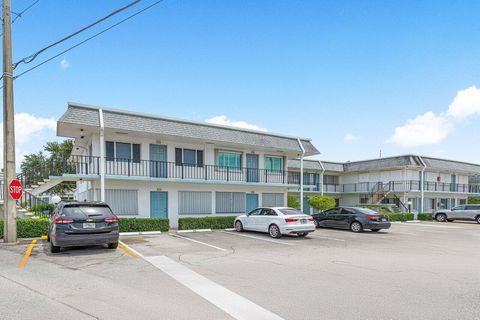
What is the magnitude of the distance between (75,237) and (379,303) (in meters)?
8.23

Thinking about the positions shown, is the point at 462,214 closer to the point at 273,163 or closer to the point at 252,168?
the point at 273,163

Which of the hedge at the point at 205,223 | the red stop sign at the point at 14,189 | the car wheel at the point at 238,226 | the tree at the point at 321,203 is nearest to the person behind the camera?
the red stop sign at the point at 14,189

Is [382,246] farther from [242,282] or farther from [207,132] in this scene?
[207,132]

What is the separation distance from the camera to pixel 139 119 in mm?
17234

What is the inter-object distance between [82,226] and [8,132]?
5.44m

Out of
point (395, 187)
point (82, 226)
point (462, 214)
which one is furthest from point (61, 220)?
point (395, 187)

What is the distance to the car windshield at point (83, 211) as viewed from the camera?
32.1 feet

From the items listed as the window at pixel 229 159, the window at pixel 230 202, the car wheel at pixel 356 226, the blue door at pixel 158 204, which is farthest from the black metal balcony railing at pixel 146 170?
the car wheel at pixel 356 226

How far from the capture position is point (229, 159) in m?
22.0

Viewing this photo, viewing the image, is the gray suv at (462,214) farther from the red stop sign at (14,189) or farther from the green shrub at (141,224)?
the red stop sign at (14,189)

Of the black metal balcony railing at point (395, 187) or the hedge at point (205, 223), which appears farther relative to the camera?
the black metal balcony railing at point (395, 187)

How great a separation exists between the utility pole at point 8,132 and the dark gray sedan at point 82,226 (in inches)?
128

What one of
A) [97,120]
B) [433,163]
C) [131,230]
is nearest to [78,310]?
[131,230]

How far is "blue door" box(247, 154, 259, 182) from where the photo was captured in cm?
2227
